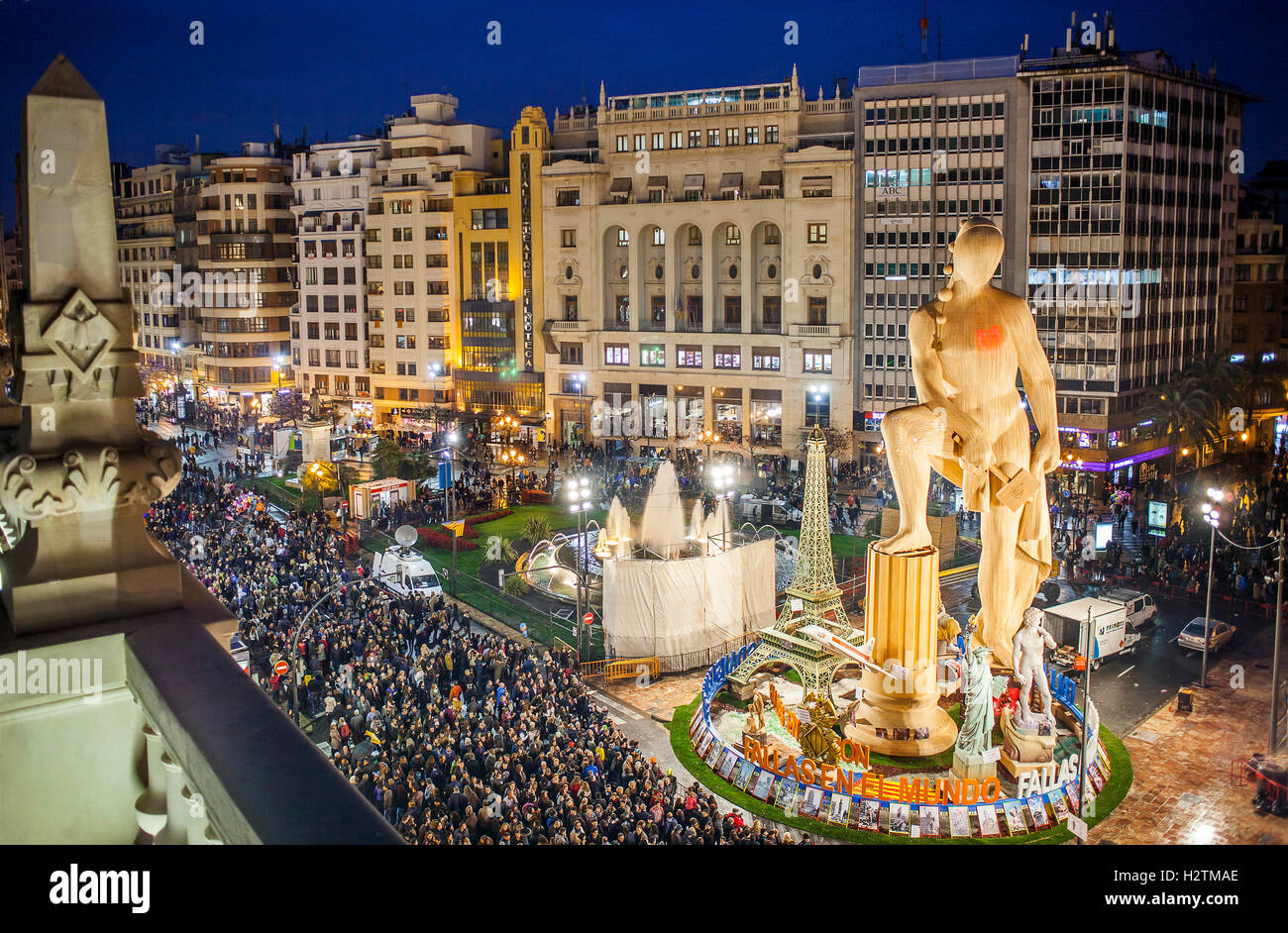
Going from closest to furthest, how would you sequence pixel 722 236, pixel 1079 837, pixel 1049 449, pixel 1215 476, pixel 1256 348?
pixel 1079 837 → pixel 1049 449 → pixel 1215 476 → pixel 722 236 → pixel 1256 348

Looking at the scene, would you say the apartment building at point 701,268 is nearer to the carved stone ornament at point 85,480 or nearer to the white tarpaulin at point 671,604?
the white tarpaulin at point 671,604

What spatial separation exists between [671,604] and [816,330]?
1730 inches

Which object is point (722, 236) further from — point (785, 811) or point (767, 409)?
point (785, 811)

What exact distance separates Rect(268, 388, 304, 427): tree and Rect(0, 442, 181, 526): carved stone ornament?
79822mm

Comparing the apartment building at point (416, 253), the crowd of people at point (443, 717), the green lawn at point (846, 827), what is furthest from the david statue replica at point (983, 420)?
the apartment building at point (416, 253)

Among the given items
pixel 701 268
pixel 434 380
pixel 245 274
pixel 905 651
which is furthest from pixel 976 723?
pixel 245 274

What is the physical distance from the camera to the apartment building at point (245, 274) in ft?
329

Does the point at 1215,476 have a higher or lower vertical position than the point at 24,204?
lower

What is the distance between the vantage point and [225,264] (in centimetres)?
10112

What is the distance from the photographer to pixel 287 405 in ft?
302

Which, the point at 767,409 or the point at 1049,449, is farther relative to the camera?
the point at 767,409

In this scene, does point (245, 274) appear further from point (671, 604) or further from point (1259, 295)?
point (1259, 295)

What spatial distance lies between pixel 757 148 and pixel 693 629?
5015 cm

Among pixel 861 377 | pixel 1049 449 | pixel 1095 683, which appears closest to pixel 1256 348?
pixel 861 377
